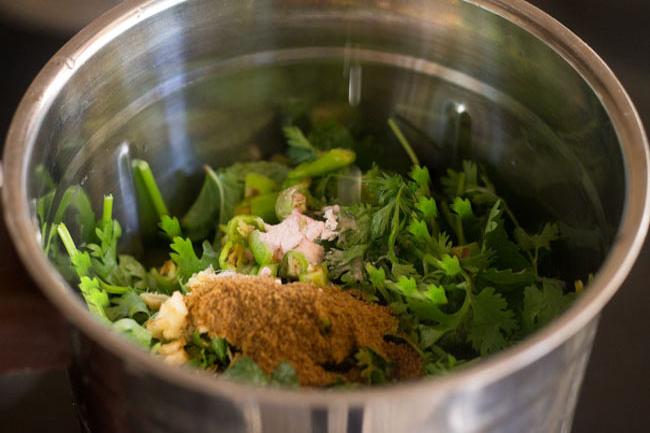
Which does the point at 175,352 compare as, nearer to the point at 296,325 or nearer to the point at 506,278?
the point at 296,325

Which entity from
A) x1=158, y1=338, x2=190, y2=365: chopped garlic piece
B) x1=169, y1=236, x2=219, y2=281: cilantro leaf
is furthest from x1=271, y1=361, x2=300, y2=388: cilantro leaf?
x1=169, y1=236, x2=219, y2=281: cilantro leaf

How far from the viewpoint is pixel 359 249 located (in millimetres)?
921

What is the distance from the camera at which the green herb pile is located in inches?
33.5

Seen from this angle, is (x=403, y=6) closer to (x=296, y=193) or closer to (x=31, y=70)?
(x=296, y=193)

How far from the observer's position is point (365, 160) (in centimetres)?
110

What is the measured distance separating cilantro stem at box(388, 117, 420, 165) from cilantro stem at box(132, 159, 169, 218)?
0.29 m

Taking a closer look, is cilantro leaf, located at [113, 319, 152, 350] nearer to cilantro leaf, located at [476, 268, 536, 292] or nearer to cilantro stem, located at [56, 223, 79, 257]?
cilantro stem, located at [56, 223, 79, 257]

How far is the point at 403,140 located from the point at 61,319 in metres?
0.48

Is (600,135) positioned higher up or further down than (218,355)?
higher up

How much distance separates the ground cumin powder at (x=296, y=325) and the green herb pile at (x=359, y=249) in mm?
18

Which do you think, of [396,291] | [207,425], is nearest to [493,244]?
[396,291]

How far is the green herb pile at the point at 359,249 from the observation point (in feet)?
2.79

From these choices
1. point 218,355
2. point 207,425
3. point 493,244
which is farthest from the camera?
point 493,244

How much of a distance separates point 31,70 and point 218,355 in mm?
630
